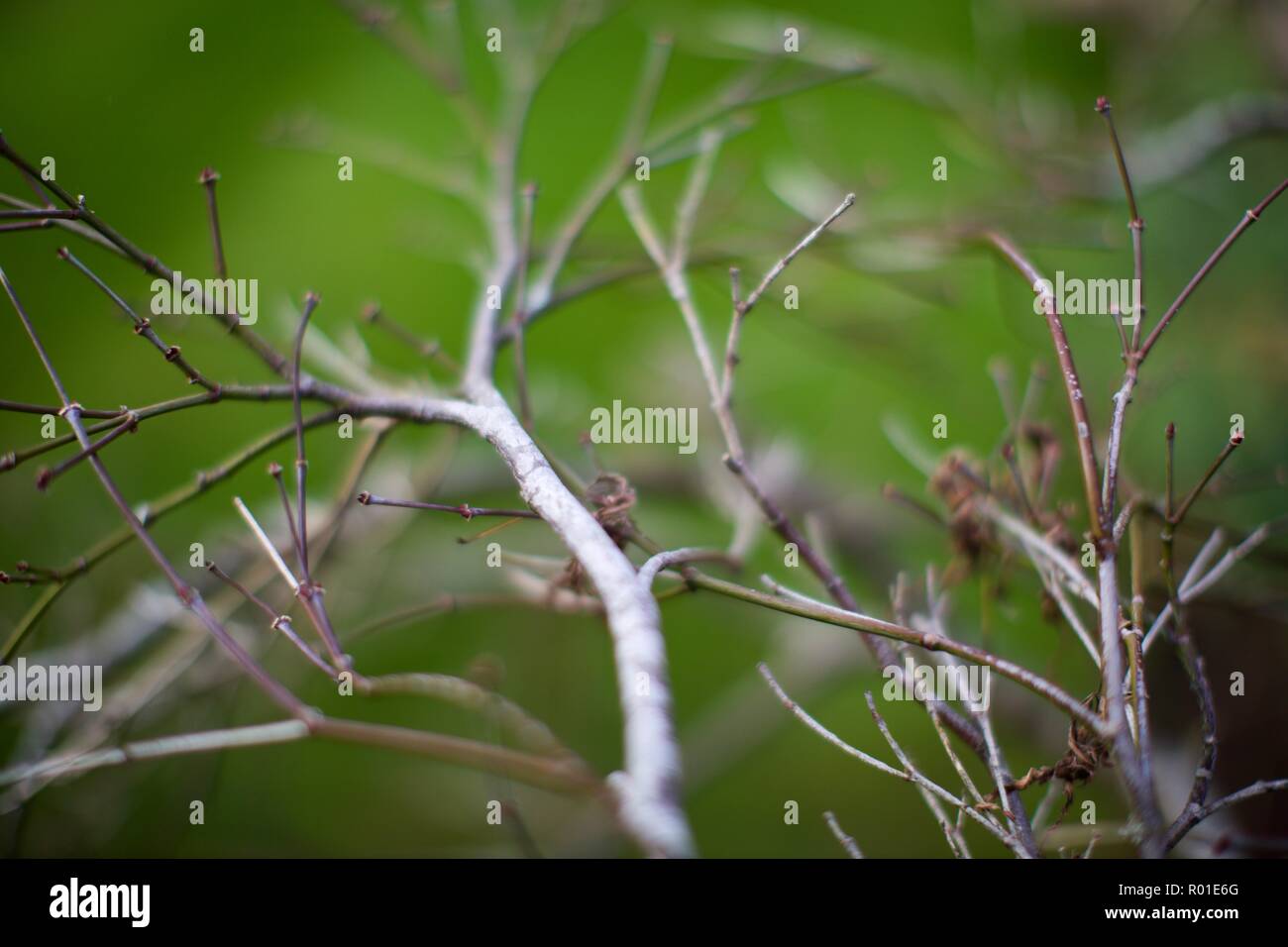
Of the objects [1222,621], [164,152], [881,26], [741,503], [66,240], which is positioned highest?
[881,26]

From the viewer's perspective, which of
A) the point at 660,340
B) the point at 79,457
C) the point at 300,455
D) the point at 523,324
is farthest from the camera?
the point at 660,340

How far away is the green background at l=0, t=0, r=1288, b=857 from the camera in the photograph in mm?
1379

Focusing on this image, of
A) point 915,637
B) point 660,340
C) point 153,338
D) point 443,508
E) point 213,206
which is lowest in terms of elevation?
point 915,637

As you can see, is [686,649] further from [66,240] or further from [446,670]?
[66,240]

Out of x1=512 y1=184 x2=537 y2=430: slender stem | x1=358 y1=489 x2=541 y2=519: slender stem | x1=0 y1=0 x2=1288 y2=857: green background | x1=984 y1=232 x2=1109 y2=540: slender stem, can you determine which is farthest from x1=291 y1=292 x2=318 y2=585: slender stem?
x1=984 y1=232 x2=1109 y2=540: slender stem

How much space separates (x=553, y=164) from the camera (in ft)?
8.94

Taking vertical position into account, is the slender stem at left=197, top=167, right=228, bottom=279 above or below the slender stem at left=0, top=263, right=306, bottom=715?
above

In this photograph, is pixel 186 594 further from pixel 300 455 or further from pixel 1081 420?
pixel 1081 420

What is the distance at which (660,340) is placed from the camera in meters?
2.25

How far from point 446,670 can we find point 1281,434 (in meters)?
1.73

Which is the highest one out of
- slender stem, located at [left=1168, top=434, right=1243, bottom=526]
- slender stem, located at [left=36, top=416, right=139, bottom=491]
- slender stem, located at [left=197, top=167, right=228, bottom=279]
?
slender stem, located at [left=197, top=167, right=228, bottom=279]

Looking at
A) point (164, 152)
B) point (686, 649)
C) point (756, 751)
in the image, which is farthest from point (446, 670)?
point (164, 152)

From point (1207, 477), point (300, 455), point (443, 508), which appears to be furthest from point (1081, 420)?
point (300, 455)

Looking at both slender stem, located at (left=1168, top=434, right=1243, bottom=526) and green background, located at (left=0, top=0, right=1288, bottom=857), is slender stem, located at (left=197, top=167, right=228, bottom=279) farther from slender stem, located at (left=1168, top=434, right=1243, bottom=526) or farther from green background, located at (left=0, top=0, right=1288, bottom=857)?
slender stem, located at (left=1168, top=434, right=1243, bottom=526)
